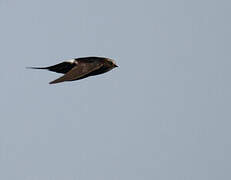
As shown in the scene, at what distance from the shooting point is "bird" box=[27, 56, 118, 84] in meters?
24.8

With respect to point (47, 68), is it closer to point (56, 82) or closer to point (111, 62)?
point (111, 62)

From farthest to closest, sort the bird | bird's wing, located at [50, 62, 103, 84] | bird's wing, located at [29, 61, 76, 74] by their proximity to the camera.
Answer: bird's wing, located at [29, 61, 76, 74] → the bird → bird's wing, located at [50, 62, 103, 84]

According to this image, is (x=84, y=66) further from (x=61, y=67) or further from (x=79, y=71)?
(x=61, y=67)

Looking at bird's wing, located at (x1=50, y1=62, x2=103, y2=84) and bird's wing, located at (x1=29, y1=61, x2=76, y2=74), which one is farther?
bird's wing, located at (x1=29, y1=61, x2=76, y2=74)

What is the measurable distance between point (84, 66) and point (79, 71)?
0.90m

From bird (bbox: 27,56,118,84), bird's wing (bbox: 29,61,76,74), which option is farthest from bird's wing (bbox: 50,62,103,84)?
bird's wing (bbox: 29,61,76,74)

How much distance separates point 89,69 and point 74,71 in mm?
→ 1085

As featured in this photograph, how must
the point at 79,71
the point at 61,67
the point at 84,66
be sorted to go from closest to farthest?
the point at 79,71
the point at 84,66
the point at 61,67

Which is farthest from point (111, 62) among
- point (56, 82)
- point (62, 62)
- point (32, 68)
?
point (56, 82)

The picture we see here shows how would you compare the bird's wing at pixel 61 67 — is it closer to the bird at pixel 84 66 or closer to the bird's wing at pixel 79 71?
the bird at pixel 84 66

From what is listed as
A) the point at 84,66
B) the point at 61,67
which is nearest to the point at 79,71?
the point at 84,66

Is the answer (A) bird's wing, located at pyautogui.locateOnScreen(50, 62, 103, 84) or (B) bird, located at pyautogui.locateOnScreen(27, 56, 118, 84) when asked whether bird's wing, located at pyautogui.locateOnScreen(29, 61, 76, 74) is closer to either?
(B) bird, located at pyautogui.locateOnScreen(27, 56, 118, 84)

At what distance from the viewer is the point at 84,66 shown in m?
25.8

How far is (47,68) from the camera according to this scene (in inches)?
1085
